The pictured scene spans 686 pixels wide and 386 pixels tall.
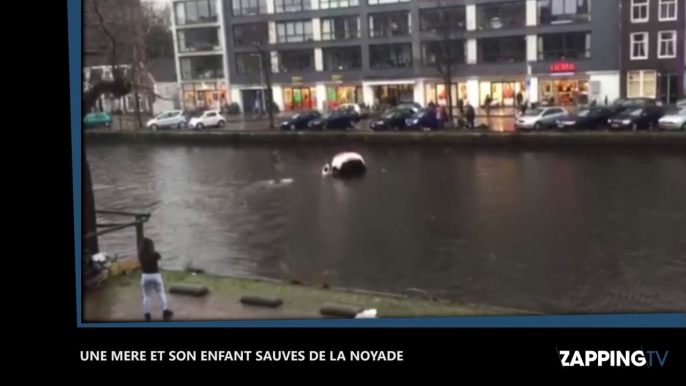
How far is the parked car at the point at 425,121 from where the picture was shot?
3.90m

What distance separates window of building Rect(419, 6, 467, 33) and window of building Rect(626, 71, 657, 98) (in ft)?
2.73

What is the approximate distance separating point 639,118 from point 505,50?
0.71m

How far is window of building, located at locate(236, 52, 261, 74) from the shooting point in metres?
3.90

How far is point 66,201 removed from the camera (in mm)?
3682

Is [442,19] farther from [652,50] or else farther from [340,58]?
[652,50]

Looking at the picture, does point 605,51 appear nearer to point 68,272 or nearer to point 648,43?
point 648,43

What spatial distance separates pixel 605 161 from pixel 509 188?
48 cm

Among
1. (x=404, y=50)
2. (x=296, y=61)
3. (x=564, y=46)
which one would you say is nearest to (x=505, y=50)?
(x=564, y=46)

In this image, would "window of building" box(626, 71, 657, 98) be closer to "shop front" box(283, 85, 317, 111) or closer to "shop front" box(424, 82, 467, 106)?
"shop front" box(424, 82, 467, 106)

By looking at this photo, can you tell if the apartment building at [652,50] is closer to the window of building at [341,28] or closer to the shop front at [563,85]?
the shop front at [563,85]
